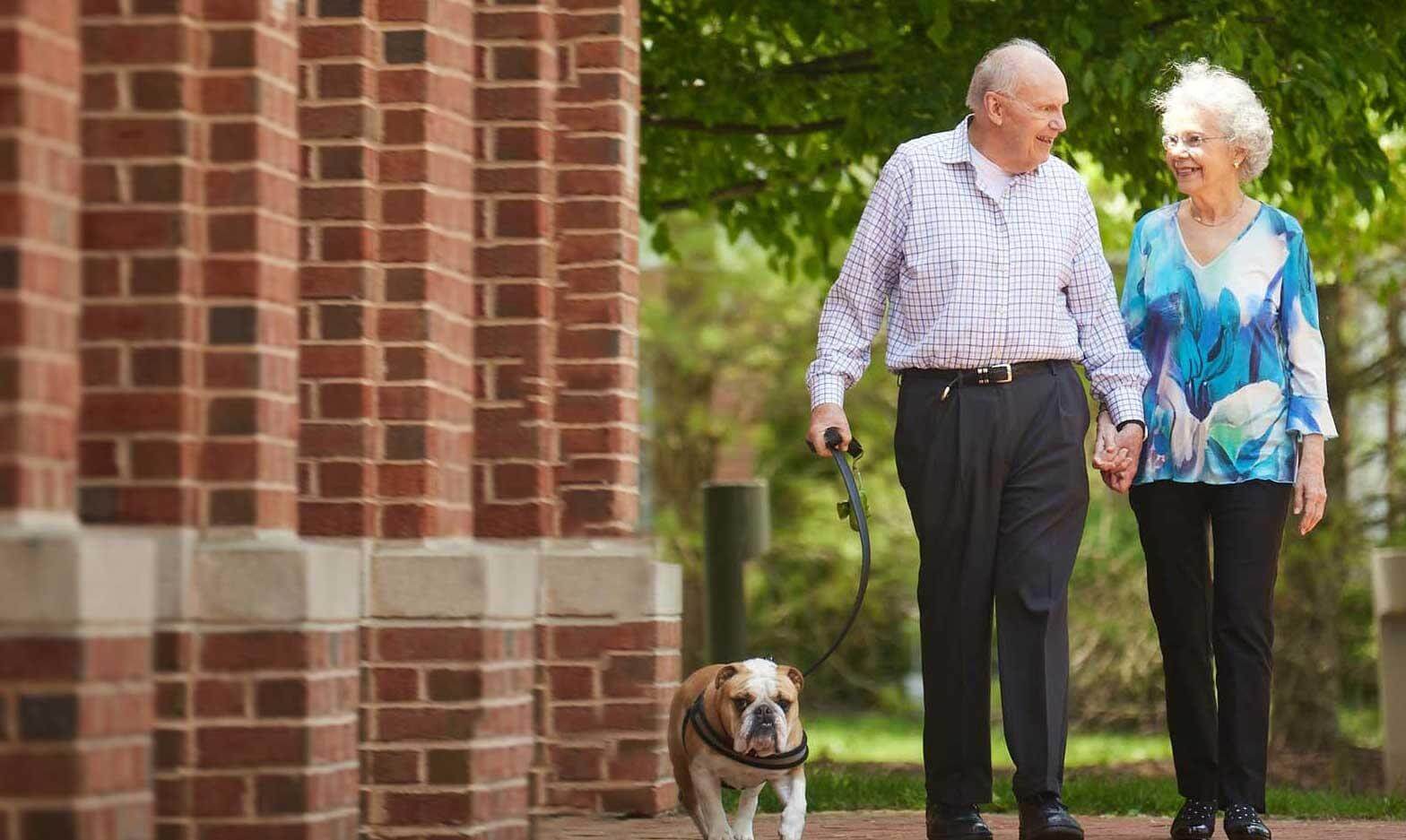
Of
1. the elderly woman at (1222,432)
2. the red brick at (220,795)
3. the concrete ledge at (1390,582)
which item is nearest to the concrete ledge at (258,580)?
the red brick at (220,795)

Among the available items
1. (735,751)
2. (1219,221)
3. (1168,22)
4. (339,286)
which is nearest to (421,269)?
(339,286)

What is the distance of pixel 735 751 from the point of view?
6.70 m

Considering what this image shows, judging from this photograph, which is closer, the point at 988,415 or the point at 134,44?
the point at 134,44

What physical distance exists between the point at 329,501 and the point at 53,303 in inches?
71.9

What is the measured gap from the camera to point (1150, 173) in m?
10.4

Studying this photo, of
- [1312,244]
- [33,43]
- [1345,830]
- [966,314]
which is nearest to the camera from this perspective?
[33,43]

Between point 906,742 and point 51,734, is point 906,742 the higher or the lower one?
the lower one

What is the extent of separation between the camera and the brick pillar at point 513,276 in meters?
6.62

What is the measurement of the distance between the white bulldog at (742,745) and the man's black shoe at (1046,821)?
0.84 metres

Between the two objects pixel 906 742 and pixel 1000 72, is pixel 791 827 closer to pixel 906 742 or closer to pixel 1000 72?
pixel 1000 72

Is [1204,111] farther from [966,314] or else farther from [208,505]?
[208,505]

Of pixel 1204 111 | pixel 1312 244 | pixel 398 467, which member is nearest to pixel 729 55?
pixel 1312 244

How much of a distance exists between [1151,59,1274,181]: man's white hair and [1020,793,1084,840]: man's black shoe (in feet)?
6.48

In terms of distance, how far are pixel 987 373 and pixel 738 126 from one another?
5371mm
